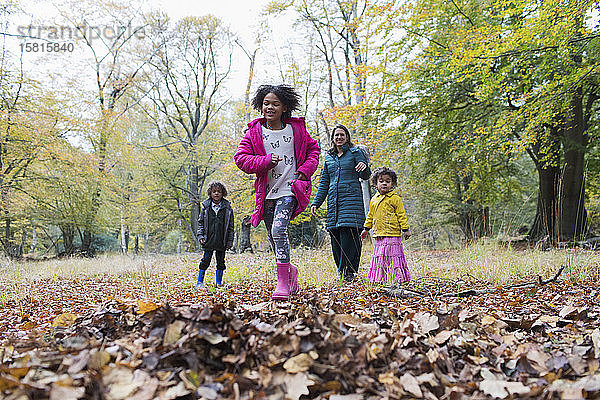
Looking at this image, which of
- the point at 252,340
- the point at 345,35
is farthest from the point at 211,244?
the point at 345,35

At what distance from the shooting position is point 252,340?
146 cm

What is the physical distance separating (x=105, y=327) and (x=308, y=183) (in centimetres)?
201

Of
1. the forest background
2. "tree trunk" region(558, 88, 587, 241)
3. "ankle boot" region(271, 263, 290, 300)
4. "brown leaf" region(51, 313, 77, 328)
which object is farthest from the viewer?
"tree trunk" region(558, 88, 587, 241)

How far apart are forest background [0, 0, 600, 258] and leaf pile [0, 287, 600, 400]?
2737 millimetres

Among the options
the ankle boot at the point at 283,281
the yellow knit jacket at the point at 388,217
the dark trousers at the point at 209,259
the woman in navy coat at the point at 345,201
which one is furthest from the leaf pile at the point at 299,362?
the dark trousers at the point at 209,259

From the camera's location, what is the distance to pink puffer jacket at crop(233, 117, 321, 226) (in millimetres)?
3229

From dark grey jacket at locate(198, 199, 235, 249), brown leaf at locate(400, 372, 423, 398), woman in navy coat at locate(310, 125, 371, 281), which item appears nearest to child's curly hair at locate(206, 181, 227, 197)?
dark grey jacket at locate(198, 199, 235, 249)

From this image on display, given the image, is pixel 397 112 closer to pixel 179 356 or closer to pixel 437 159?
pixel 437 159

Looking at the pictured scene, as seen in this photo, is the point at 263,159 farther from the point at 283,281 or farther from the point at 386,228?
the point at 386,228

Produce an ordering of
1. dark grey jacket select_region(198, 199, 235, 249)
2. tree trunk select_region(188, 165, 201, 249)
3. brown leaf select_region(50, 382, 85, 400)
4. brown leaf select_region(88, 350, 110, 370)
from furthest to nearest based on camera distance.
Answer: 1. tree trunk select_region(188, 165, 201, 249)
2. dark grey jacket select_region(198, 199, 235, 249)
3. brown leaf select_region(88, 350, 110, 370)
4. brown leaf select_region(50, 382, 85, 400)

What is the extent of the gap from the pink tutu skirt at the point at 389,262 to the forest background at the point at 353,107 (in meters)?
1.58

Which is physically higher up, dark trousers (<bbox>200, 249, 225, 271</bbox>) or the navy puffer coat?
the navy puffer coat

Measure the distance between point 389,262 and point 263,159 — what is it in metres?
1.94

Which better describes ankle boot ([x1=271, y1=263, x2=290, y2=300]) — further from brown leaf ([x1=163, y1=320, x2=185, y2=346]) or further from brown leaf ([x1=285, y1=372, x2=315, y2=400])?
brown leaf ([x1=285, y1=372, x2=315, y2=400])
